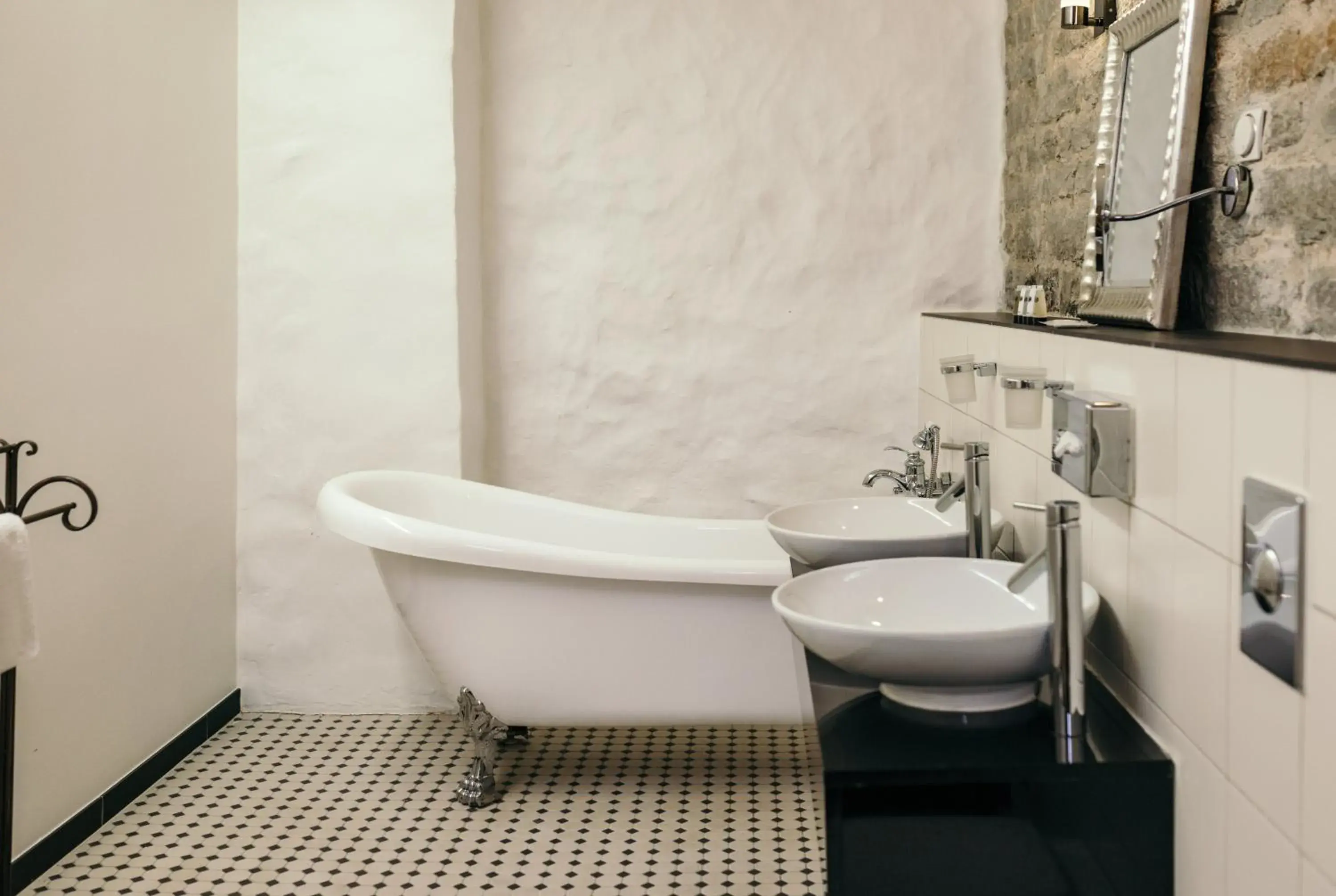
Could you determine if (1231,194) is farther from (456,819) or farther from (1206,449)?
(456,819)

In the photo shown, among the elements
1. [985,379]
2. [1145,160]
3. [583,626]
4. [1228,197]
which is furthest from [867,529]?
[1228,197]

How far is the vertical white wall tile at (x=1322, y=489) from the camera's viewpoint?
1.03 meters

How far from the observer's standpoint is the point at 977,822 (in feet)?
4.35

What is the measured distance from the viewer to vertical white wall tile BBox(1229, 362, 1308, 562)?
43.5 inches

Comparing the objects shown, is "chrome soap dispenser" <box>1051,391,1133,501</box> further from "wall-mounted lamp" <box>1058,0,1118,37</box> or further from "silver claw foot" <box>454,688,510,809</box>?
"silver claw foot" <box>454,688,510,809</box>

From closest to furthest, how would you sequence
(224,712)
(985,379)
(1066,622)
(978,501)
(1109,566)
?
(1066,622), (1109,566), (978,501), (985,379), (224,712)

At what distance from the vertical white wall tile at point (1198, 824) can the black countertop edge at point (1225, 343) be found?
1.51 feet

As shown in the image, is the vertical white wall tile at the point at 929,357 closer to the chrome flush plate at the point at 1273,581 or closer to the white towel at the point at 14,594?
the chrome flush plate at the point at 1273,581

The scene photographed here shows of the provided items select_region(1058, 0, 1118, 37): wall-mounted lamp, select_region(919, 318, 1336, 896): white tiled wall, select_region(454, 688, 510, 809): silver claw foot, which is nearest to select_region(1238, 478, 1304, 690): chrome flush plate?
select_region(919, 318, 1336, 896): white tiled wall

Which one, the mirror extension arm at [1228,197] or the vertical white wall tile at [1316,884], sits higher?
the mirror extension arm at [1228,197]

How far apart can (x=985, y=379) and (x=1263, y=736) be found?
59.6 inches

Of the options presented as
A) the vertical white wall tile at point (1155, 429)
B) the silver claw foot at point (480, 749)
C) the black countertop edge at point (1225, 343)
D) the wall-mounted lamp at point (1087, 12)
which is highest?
the wall-mounted lamp at point (1087, 12)

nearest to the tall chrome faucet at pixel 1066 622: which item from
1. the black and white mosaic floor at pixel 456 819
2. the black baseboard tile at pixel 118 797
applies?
the black and white mosaic floor at pixel 456 819

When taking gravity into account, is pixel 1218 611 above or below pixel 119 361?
below
